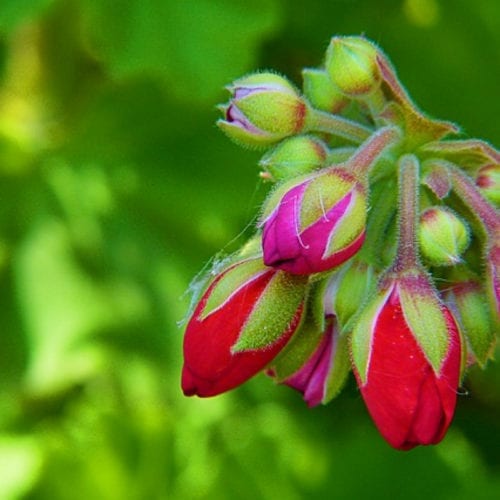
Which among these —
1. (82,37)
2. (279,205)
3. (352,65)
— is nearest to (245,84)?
(352,65)

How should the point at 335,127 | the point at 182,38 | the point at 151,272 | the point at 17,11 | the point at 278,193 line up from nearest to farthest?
the point at 278,193
the point at 335,127
the point at 17,11
the point at 182,38
the point at 151,272

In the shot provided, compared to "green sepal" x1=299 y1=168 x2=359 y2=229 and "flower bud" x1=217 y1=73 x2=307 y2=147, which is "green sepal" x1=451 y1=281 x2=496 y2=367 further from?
"flower bud" x1=217 y1=73 x2=307 y2=147

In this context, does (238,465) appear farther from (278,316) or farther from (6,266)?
(278,316)

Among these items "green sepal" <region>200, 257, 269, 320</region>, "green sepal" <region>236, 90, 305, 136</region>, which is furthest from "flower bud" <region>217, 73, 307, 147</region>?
"green sepal" <region>200, 257, 269, 320</region>

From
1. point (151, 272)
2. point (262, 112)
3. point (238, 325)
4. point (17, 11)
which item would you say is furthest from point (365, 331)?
point (151, 272)

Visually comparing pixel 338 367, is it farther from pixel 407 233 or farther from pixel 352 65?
pixel 352 65
